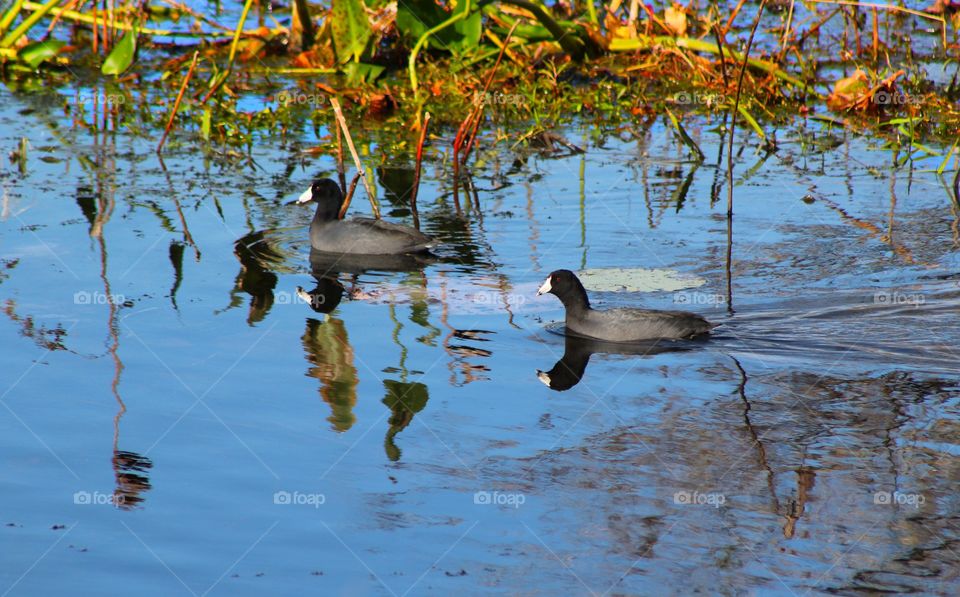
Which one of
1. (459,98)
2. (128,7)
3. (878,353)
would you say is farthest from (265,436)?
(128,7)

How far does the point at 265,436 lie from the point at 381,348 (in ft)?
4.70

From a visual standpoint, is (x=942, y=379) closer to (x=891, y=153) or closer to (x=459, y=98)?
(x=891, y=153)

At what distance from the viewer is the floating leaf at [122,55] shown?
1352 cm
